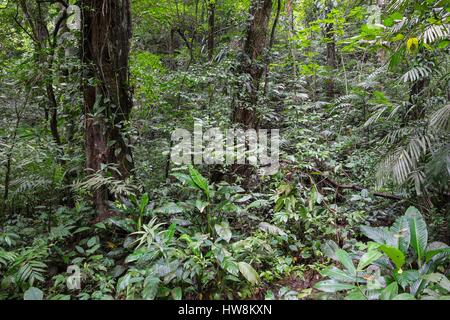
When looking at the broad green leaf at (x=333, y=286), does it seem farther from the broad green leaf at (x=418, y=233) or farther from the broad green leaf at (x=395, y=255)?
the broad green leaf at (x=418, y=233)

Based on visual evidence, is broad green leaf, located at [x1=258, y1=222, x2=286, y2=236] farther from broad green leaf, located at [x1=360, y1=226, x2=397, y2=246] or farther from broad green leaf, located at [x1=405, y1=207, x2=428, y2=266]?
broad green leaf, located at [x1=405, y1=207, x2=428, y2=266]

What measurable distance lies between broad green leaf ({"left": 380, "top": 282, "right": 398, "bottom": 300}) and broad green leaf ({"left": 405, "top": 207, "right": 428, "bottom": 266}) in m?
0.44

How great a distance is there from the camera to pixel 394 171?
304 centimetres

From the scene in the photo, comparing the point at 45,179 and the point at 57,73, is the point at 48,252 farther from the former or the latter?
the point at 57,73

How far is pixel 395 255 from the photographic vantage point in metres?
2.30

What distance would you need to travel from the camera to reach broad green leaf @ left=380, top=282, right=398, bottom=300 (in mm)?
2092

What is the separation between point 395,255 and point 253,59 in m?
2.97

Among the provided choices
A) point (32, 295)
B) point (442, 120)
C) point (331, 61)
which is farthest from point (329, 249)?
point (331, 61)

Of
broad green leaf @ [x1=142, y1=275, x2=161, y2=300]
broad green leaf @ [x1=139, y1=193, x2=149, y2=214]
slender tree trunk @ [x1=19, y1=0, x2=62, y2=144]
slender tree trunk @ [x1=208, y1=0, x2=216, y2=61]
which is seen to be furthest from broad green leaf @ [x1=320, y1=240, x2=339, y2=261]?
slender tree trunk @ [x1=208, y1=0, x2=216, y2=61]

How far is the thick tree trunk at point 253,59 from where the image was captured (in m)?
4.11

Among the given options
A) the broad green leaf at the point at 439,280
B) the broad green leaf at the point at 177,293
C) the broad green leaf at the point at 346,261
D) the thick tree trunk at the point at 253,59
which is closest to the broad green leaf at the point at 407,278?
the broad green leaf at the point at 439,280

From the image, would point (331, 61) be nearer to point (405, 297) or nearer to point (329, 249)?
point (329, 249)

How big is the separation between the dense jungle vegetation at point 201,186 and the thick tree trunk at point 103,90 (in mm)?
13

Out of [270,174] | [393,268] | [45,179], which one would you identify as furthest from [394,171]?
[45,179]
